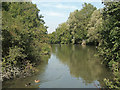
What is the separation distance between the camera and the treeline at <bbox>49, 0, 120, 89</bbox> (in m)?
13.9

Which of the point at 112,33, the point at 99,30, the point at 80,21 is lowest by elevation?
the point at 112,33

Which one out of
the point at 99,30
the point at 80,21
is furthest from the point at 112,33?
the point at 80,21

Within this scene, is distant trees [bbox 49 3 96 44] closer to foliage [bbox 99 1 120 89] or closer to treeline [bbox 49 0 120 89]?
treeline [bbox 49 0 120 89]

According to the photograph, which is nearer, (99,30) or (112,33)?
(112,33)

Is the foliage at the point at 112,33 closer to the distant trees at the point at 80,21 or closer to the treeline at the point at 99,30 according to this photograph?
the treeline at the point at 99,30

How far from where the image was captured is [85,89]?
1245 cm

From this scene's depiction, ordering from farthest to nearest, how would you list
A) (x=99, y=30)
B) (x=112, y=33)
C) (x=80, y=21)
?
(x=80, y=21)
(x=99, y=30)
(x=112, y=33)

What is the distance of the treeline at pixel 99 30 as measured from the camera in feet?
45.6

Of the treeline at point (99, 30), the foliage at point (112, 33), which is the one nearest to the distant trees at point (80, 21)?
the treeline at point (99, 30)

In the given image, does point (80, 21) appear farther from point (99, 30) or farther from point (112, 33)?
point (112, 33)

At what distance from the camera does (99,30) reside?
1867 centimetres

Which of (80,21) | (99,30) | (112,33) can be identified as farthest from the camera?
(80,21)

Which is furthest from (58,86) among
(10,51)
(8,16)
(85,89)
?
(8,16)

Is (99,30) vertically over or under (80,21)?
under
